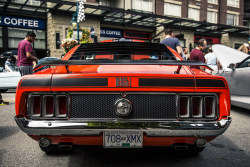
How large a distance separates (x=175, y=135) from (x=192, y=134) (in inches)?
6.1

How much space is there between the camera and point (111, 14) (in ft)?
61.7

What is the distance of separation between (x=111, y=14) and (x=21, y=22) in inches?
270

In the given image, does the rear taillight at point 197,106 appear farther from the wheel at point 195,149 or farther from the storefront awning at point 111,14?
the storefront awning at point 111,14

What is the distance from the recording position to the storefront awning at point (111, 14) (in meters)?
16.1

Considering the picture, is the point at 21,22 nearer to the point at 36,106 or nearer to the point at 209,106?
the point at 36,106

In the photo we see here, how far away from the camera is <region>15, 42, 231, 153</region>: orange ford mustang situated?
2.05 m

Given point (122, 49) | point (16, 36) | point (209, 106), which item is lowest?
point (209, 106)

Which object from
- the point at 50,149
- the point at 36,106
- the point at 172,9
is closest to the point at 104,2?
the point at 172,9

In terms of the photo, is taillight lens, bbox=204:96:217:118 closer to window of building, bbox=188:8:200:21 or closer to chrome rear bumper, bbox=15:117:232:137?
chrome rear bumper, bbox=15:117:232:137

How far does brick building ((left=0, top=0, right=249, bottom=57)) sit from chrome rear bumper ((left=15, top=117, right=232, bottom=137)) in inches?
403

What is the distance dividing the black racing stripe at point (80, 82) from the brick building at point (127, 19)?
10354 millimetres

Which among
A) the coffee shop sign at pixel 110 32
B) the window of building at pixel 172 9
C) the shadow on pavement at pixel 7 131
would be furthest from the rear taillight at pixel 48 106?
the window of building at pixel 172 9

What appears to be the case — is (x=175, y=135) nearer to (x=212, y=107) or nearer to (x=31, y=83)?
(x=212, y=107)

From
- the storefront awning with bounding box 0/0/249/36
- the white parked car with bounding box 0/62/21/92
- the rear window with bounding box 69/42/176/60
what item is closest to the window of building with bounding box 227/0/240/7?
the storefront awning with bounding box 0/0/249/36
